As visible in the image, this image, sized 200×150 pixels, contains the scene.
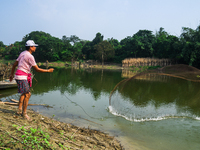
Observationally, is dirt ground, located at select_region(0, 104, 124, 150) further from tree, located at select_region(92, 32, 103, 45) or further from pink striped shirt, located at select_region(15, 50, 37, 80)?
tree, located at select_region(92, 32, 103, 45)

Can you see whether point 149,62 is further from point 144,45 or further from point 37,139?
point 37,139

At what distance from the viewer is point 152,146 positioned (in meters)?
4.54

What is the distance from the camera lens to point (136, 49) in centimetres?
4225

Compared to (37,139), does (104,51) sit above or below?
above

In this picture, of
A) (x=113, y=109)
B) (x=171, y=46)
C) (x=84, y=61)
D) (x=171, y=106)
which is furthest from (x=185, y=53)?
(x=84, y=61)

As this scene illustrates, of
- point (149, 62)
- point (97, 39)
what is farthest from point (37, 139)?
point (97, 39)

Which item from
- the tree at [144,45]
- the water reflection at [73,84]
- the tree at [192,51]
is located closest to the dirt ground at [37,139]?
the water reflection at [73,84]

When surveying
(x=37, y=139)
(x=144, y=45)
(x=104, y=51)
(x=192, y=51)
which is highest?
(x=144, y=45)

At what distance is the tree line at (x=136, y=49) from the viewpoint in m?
27.7

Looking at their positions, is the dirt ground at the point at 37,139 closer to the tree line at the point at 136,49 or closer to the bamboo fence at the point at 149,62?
the tree line at the point at 136,49

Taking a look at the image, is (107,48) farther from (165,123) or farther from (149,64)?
(165,123)

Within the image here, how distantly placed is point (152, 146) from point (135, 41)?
127ft

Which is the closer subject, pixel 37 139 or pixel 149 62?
→ pixel 37 139

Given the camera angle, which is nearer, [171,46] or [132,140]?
[132,140]
